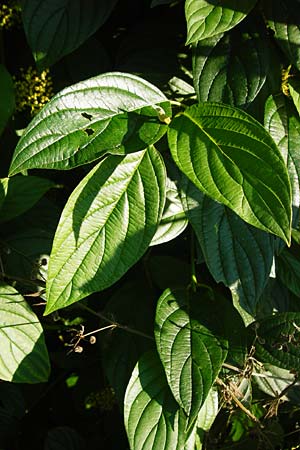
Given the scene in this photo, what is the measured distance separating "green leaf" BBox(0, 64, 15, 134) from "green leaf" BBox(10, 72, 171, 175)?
1.29 ft

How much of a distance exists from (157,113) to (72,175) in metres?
0.61

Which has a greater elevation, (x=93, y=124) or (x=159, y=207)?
(x=93, y=124)

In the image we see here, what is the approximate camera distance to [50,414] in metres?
2.19

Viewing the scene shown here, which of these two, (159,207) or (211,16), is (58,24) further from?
(159,207)

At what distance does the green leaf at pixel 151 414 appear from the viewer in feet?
4.82

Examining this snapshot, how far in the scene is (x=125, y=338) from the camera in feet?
5.42

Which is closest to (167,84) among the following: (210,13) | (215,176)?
(210,13)

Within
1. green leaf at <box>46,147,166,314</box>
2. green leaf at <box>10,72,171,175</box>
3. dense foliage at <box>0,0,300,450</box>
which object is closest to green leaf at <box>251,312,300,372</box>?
dense foliage at <box>0,0,300,450</box>

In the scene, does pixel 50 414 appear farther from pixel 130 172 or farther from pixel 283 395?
pixel 130 172

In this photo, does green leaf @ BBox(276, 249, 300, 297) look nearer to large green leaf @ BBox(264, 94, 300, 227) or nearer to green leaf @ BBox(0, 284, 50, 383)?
large green leaf @ BBox(264, 94, 300, 227)

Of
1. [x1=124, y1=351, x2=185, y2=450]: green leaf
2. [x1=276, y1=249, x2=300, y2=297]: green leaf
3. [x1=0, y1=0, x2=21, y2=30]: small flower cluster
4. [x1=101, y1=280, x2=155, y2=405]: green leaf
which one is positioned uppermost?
[x1=0, y1=0, x2=21, y2=30]: small flower cluster

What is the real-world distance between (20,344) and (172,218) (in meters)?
0.38

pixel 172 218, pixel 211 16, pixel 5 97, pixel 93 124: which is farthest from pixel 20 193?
pixel 211 16

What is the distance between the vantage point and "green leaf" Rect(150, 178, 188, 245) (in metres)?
1.49
